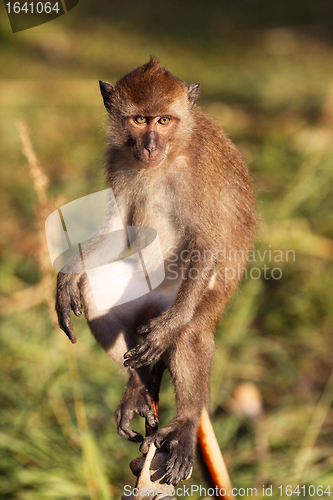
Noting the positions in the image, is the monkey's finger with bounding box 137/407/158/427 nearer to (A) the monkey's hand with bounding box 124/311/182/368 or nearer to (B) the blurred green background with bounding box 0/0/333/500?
(A) the monkey's hand with bounding box 124/311/182/368

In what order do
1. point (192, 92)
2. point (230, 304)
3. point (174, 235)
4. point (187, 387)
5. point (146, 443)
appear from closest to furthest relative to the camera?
point (146, 443), point (187, 387), point (192, 92), point (174, 235), point (230, 304)

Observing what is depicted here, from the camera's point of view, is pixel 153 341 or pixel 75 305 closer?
pixel 153 341

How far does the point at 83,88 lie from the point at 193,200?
22.1 feet

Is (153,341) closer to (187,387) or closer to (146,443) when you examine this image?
(187,387)

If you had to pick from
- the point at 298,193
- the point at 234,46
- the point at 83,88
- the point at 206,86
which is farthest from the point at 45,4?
the point at 234,46

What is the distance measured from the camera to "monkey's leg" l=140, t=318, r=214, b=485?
2.56 meters

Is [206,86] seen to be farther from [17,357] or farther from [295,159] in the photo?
[17,357]

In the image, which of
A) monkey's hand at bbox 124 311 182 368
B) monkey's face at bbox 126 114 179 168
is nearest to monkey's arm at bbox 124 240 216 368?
monkey's hand at bbox 124 311 182 368

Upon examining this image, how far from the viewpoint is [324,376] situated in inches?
222

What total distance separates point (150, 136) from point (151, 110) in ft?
0.47

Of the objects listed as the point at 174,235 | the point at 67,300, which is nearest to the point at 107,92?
the point at 174,235

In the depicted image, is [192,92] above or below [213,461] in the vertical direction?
above

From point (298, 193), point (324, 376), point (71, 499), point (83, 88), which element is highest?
point (83, 88)

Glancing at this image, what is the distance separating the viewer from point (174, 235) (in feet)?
9.66
